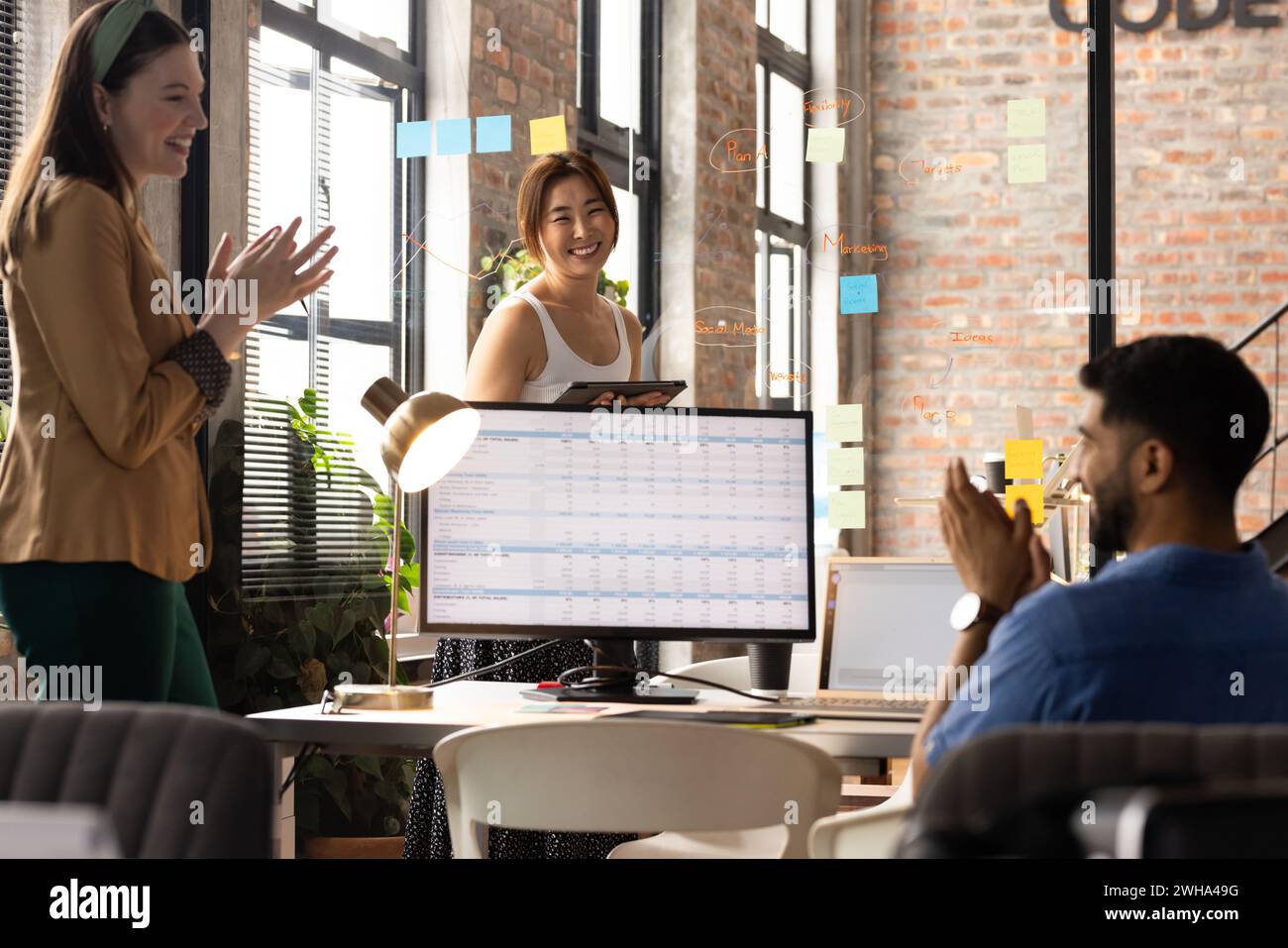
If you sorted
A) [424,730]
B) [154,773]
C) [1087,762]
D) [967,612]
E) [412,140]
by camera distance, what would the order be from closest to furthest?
[1087,762]
[154,773]
[967,612]
[424,730]
[412,140]

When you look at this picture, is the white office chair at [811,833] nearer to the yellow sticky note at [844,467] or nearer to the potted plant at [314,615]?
the potted plant at [314,615]

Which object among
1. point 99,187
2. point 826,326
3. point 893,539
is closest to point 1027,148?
point 826,326

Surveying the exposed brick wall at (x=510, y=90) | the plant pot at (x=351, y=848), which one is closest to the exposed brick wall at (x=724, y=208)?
the exposed brick wall at (x=510, y=90)

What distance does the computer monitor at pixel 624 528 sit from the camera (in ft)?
7.49

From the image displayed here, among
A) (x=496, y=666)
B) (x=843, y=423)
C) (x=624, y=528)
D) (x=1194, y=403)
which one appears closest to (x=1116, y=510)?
(x=1194, y=403)

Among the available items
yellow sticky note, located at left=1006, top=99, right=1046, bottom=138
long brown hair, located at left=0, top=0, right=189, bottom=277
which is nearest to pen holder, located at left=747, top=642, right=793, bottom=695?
long brown hair, located at left=0, top=0, right=189, bottom=277

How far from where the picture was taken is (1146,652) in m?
1.46

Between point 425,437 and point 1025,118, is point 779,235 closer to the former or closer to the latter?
point 1025,118

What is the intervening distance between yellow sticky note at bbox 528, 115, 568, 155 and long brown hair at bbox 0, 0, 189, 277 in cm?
266

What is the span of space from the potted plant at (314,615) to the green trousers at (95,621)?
129cm

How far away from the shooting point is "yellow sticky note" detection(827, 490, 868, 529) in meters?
6.25

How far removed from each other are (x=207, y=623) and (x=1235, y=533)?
2593 millimetres

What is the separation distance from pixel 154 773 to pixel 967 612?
98 centimetres
